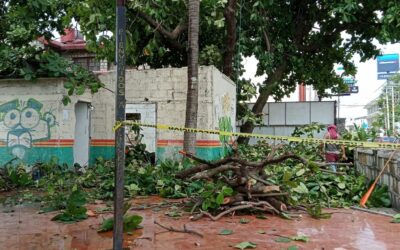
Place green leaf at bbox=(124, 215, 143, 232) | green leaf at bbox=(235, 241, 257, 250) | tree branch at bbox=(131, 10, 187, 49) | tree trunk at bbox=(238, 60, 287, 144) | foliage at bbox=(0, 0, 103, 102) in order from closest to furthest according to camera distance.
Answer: green leaf at bbox=(235, 241, 257, 250) < green leaf at bbox=(124, 215, 143, 232) < foliage at bbox=(0, 0, 103, 102) < tree branch at bbox=(131, 10, 187, 49) < tree trunk at bbox=(238, 60, 287, 144)

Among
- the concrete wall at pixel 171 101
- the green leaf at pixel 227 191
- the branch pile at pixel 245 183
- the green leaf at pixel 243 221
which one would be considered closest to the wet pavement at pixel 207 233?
the green leaf at pixel 243 221

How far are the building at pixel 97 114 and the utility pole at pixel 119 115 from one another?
8.31 meters

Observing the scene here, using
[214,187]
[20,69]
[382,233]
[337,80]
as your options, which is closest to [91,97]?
[20,69]

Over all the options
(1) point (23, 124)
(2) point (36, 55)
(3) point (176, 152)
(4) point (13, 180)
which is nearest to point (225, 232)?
(4) point (13, 180)

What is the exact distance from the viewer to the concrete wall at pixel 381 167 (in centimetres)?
785

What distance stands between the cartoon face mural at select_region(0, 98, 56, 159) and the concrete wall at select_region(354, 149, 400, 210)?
7.66m

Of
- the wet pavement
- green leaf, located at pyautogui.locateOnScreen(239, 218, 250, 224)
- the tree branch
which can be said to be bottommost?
the wet pavement

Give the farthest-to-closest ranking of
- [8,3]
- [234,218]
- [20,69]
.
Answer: [20,69] < [8,3] < [234,218]

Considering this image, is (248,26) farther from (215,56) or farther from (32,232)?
(32,232)

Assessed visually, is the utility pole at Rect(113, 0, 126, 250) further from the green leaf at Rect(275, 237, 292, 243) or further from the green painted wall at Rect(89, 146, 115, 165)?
the green painted wall at Rect(89, 146, 115, 165)

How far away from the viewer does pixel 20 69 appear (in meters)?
11.6

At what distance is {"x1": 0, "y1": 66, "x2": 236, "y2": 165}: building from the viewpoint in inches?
482

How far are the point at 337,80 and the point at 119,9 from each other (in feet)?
60.0

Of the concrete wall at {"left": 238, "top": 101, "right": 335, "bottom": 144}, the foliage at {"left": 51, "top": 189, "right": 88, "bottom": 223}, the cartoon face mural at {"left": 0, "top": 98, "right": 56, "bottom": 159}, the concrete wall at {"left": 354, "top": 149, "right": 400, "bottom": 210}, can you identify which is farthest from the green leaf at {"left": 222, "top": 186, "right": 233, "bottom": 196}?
the concrete wall at {"left": 238, "top": 101, "right": 335, "bottom": 144}
